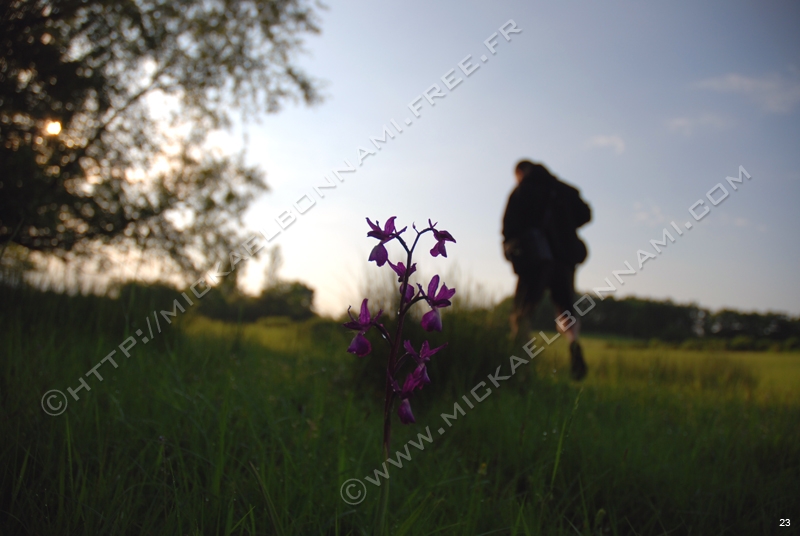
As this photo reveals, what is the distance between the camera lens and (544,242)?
5.45 meters

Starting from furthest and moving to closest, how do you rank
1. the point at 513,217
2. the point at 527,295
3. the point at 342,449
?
the point at 513,217, the point at 527,295, the point at 342,449

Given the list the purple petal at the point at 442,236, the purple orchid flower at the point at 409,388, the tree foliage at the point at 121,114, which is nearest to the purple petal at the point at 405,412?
the purple orchid flower at the point at 409,388

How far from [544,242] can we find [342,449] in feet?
13.7

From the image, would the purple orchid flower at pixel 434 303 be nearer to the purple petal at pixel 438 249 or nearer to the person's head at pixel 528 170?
the purple petal at pixel 438 249

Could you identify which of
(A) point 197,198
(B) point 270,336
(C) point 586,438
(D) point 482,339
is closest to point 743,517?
(C) point 586,438

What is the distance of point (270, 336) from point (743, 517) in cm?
635

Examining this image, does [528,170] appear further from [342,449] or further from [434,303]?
[434,303]

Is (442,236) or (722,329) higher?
(442,236)

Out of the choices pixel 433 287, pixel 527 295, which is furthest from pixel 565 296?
pixel 433 287

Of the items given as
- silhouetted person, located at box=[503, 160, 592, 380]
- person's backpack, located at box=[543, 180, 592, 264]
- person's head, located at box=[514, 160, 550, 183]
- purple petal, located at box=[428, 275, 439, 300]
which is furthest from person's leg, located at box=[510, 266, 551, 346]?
purple petal, located at box=[428, 275, 439, 300]

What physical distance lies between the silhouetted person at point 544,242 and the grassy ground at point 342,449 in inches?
44.0

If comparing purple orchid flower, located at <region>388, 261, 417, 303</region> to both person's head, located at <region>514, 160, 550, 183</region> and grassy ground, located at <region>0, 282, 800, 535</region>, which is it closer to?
grassy ground, located at <region>0, 282, 800, 535</region>

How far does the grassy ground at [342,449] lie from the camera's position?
1.60 metres

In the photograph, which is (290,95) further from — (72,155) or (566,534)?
(566,534)
